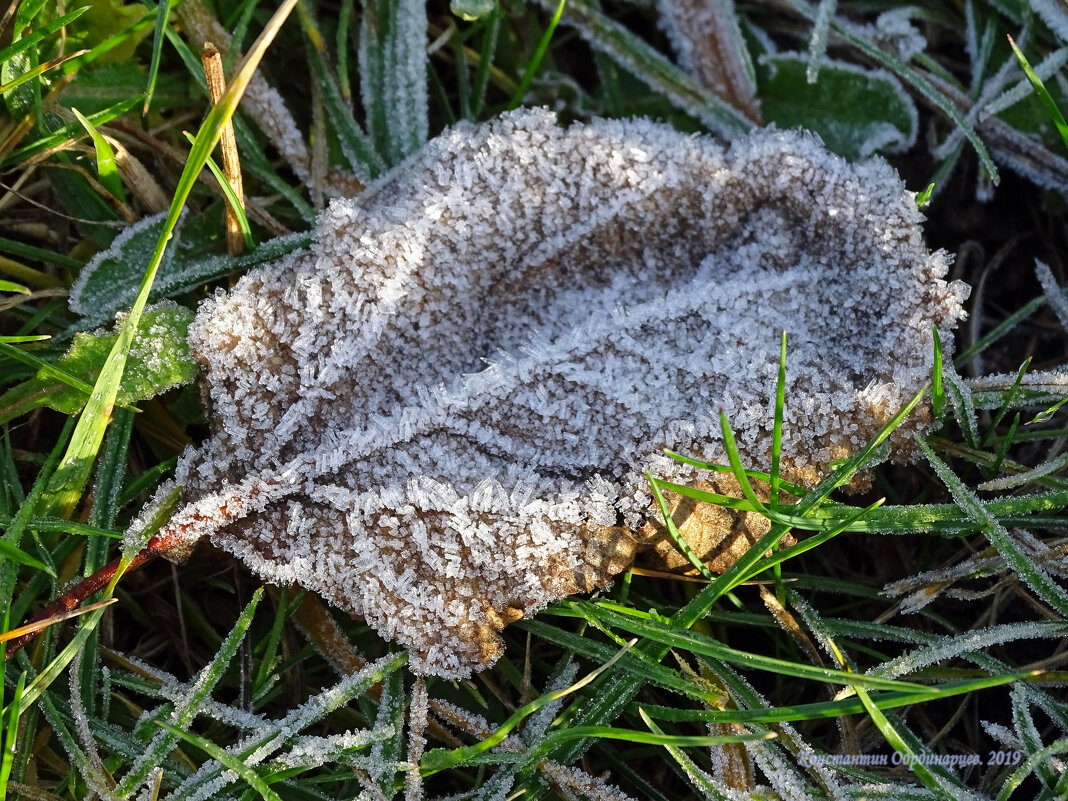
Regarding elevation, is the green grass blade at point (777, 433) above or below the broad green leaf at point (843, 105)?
below

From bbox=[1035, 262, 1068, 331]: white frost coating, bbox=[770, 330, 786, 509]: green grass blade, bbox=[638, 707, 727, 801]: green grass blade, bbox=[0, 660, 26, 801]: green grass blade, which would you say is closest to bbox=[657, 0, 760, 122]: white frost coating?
bbox=[1035, 262, 1068, 331]: white frost coating

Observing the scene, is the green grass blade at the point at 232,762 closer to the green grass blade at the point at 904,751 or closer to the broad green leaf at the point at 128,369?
the broad green leaf at the point at 128,369

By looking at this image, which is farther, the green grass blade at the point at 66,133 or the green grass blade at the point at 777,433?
the green grass blade at the point at 66,133

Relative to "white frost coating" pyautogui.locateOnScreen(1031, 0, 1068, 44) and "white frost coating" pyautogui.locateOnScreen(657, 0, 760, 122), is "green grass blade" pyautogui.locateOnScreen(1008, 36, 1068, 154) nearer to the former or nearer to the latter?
"white frost coating" pyautogui.locateOnScreen(1031, 0, 1068, 44)

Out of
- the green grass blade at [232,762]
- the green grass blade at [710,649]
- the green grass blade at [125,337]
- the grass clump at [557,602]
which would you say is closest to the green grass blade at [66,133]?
the grass clump at [557,602]

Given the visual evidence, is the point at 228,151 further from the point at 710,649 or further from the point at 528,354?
the point at 710,649

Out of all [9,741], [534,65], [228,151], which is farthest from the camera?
[534,65]

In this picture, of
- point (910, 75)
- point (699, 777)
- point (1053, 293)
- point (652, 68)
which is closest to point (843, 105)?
point (910, 75)
